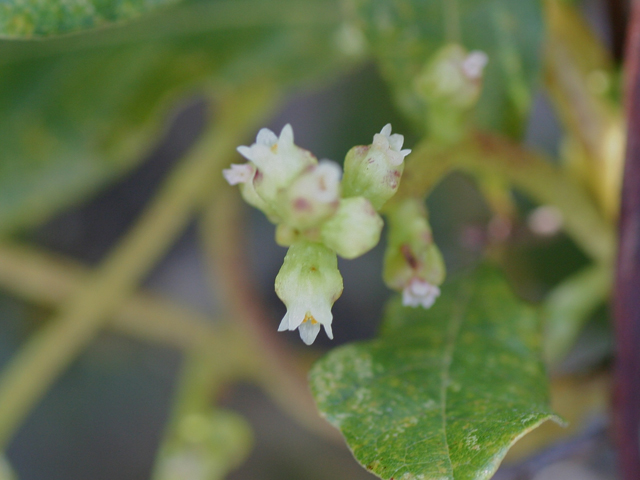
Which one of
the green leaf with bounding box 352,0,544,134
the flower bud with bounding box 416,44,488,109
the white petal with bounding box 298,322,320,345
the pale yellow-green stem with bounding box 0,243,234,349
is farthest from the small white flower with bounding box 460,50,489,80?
the pale yellow-green stem with bounding box 0,243,234,349

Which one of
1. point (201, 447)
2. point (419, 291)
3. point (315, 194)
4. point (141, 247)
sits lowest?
point (201, 447)

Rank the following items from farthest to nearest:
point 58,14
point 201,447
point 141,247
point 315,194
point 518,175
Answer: point 141,247 < point 201,447 < point 518,175 < point 58,14 < point 315,194

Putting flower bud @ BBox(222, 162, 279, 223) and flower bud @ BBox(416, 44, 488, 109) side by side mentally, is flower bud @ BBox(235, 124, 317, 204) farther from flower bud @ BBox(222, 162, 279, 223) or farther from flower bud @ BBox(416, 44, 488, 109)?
flower bud @ BBox(416, 44, 488, 109)

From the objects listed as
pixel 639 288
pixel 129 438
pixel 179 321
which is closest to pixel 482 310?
pixel 639 288

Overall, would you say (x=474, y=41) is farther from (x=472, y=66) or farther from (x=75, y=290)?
(x=75, y=290)

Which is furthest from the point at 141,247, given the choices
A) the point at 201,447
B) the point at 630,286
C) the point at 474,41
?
the point at 630,286

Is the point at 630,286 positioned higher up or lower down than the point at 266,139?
lower down
